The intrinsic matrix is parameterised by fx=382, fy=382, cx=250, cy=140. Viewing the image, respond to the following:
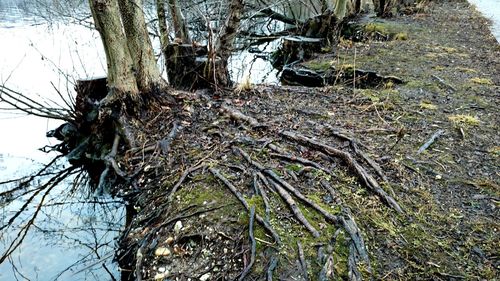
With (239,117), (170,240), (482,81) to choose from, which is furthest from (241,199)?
(482,81)

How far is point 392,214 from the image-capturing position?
357 centimetres

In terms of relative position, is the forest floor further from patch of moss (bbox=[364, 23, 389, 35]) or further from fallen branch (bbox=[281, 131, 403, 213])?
patch of moss (bbox=[364, 23, 389, 35])

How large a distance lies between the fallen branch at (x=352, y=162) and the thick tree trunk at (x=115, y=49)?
2.26 meters

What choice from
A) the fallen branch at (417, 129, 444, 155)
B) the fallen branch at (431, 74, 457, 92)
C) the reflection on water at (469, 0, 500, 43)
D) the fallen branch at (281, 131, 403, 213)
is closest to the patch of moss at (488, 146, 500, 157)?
the fallen branch at (417, 129, 444, 155)

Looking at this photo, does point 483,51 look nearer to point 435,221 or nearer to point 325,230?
point 435,221

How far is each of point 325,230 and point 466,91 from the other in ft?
15.8

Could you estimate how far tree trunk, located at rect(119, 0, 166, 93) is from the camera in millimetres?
5160

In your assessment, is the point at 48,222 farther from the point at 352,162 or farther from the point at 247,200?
the point at 352,162

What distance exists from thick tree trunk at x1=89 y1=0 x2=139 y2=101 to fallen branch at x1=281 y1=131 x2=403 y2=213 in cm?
226

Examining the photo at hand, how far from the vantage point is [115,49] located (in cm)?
501

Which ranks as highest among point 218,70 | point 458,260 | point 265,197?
point 218,70

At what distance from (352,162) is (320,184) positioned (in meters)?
0.51

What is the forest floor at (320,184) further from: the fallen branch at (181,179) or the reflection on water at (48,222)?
the reflection on water at (48,222)

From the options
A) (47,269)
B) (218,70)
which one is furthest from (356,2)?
(47,269)
